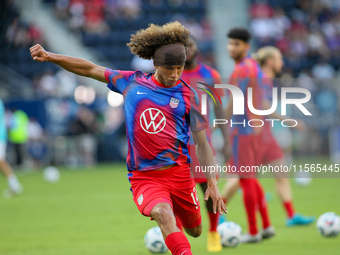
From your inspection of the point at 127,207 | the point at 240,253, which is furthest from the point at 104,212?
the point at 240,253

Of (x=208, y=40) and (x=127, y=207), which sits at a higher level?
(x=208, y=40)

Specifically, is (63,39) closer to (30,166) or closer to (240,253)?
(30,166)

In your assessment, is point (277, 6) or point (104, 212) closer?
point (104, 212)

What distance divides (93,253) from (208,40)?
60.8 ft

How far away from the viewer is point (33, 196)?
39.3 ft

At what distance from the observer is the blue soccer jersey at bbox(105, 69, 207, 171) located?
172 inches

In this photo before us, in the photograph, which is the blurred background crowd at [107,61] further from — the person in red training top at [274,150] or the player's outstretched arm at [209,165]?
the player's outstretched arm at [209,165]

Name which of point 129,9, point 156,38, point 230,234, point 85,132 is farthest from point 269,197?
point 129,9

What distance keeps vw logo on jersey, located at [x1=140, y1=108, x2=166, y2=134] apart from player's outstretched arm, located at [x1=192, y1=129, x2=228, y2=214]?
1.18ft

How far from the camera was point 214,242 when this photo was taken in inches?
236

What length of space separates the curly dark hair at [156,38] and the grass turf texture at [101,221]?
8.67 ft

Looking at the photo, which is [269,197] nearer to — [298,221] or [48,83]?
[298,221]

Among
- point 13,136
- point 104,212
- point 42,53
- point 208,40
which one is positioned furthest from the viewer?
point 208,40

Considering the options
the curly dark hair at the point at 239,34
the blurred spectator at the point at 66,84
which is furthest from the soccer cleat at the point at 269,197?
the blurred spectator at the point at 66,84
